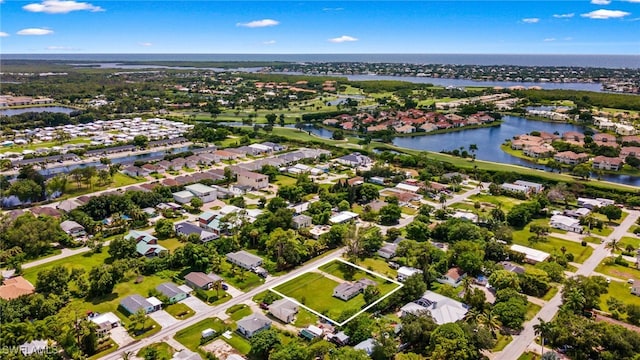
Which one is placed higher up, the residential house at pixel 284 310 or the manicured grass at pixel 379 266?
the residential house at pixel 284 310

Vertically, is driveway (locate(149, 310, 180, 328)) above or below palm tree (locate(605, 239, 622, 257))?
below

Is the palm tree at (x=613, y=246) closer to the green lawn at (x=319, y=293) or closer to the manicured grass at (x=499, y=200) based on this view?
the manicured grass at (x=499, y=200)

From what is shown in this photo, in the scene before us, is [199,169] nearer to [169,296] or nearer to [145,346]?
[169,296]

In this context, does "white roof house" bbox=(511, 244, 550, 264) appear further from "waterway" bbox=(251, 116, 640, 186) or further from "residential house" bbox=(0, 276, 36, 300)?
"residential house" bbox=(0, 276, 36, 300)

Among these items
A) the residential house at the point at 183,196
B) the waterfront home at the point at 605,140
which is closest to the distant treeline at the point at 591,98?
the waterfront home at the point at 605,140

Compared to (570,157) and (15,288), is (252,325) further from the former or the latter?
(570,157)

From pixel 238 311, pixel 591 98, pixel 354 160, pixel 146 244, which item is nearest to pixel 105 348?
pixel 238 311

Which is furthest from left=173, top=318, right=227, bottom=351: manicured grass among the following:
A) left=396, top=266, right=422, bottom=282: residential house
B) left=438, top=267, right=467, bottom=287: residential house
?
left=438, top=267, right=467, bottom=287: residential house
